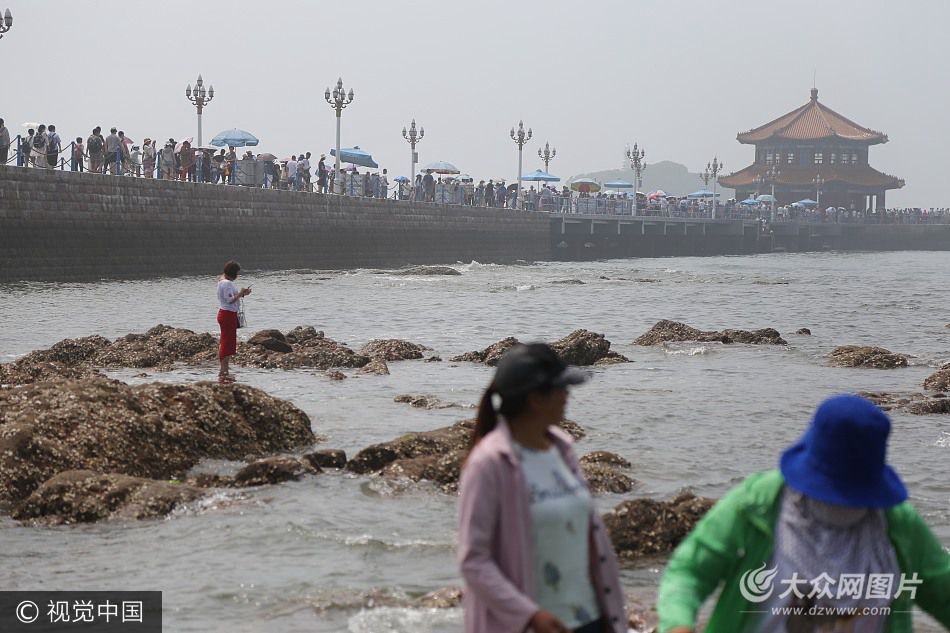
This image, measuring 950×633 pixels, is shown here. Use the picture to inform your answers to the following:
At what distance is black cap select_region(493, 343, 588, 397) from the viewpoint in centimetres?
313

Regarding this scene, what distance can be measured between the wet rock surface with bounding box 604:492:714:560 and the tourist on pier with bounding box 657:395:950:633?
157 inches

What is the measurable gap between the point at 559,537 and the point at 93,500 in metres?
5.25

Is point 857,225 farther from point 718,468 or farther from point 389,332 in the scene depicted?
point 718,468

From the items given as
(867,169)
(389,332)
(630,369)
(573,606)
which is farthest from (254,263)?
(867,169)

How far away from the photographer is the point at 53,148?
3027cm

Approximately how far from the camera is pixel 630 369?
17438mm

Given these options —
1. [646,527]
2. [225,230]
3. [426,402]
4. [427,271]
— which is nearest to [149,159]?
[225,230]

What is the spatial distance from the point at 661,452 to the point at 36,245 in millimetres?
22142

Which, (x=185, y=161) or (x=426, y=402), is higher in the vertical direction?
(x=185, y=161)

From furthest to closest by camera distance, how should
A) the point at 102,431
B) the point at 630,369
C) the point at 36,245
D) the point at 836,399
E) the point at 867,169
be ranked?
1. the point at 867,169
2. the point at 36,245
3. the point at 630,369
4. the point at 102,431
5. the point at 836,399

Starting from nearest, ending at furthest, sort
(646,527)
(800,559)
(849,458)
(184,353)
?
1. (849,458)
2. (800,559)
3. (646,527)
4. (184,353)

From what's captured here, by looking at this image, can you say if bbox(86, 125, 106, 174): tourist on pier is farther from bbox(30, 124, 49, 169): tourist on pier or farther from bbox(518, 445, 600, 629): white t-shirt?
bbox(518, 445, 600, 629): white t-shirt

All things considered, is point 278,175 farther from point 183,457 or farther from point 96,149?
point 183,457

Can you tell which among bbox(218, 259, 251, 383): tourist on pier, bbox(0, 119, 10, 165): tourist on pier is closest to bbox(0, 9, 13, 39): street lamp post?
bbox(0, 119, 10, 165): tourist on pier
